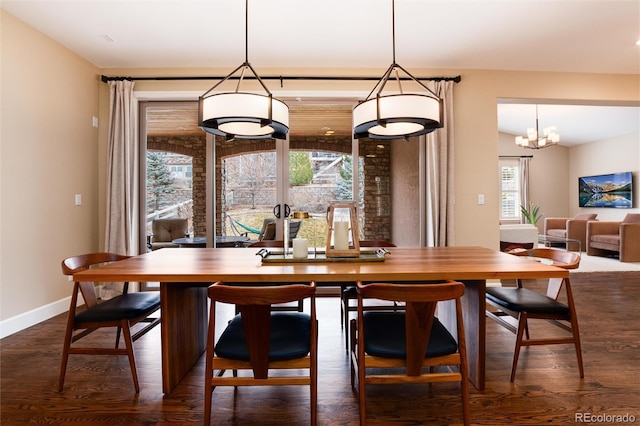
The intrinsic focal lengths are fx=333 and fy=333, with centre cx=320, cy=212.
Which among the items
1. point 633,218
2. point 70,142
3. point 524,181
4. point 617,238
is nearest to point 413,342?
point 70,142

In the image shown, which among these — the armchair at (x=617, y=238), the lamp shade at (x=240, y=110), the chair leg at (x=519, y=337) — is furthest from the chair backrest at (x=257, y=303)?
the armchair at (x=617, y=238)

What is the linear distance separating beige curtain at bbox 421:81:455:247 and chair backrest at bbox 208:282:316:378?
2770 mm

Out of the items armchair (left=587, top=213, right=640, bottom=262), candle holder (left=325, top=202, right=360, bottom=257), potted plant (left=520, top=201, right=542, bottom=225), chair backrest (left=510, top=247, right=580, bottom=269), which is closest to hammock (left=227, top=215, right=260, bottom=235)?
candle holder (left=325, top=202, right=360, bottom=257)

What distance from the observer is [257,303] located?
136 cm

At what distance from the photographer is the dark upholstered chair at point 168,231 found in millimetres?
4402

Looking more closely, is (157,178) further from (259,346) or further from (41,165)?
(259,346)

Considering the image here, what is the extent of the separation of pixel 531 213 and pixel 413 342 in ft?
30.0

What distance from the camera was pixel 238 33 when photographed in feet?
10.5

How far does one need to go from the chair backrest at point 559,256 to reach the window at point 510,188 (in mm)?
7711

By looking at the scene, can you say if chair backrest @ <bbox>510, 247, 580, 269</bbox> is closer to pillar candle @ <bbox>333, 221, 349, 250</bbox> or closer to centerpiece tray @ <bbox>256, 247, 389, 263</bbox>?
centerpiece tray @ <bbox>256, 247, 389, 263</bbox>

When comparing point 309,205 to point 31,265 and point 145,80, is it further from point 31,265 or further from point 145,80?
point 31,265

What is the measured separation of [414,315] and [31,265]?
3.40 m

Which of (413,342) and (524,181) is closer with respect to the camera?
(413,342)

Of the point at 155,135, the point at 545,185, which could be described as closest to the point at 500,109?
the point at 545,185
